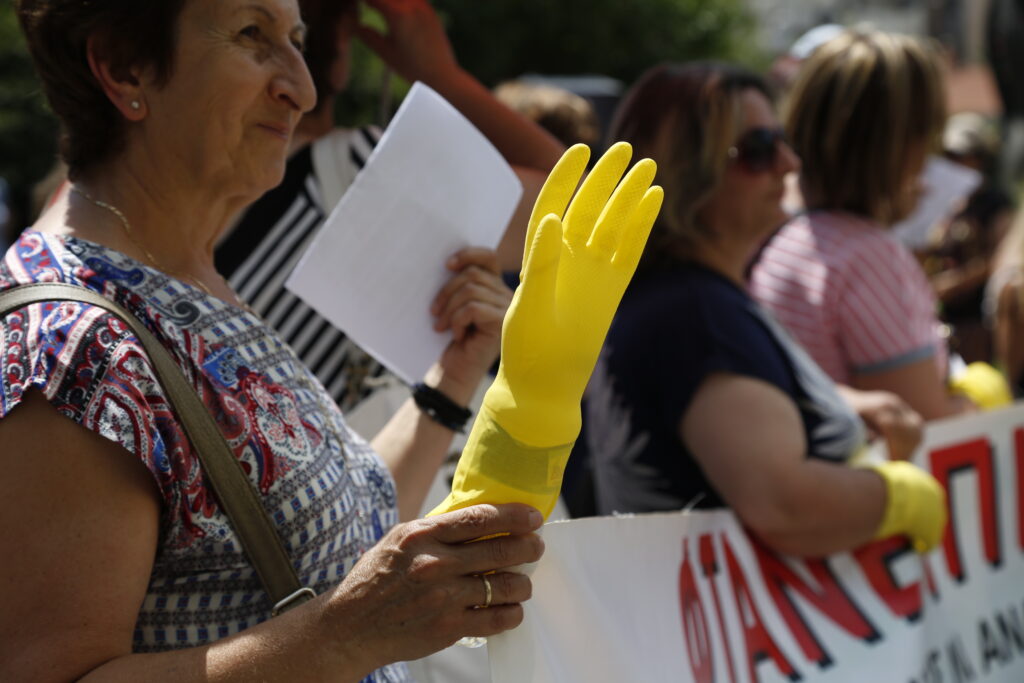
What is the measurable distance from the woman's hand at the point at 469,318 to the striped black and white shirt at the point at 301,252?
375mm

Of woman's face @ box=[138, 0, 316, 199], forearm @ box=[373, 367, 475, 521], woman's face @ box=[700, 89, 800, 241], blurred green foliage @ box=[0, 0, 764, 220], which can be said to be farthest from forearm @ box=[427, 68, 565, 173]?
blurred green foliage @ box=[0, 0, 764, 220]

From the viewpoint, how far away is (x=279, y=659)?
1175 millimetres

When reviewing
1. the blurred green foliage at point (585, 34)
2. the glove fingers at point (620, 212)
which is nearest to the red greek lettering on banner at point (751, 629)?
the glove fingers at point (620, 212)

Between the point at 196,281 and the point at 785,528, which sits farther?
the point at 785,528

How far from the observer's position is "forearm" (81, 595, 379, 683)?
117 centimetres

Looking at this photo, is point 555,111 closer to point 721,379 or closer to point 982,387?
point 982,387

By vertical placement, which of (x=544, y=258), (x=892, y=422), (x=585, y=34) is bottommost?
(x=892, y=422)

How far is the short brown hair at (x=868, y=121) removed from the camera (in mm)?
3006

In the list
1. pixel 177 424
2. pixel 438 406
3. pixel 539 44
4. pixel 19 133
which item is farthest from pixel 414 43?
pixel 539 44

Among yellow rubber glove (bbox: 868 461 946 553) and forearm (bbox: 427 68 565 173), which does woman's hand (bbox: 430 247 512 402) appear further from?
yellow rubber glove (bbox: 868 461 946 553)

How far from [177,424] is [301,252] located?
40.0 inches

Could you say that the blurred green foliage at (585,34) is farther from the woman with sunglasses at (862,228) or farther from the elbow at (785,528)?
the elbow at (785,528)

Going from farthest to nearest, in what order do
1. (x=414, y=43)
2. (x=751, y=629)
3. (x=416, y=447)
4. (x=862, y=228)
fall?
(x=862, y=228) < (x=414, y=43) < (x=751, y=629) < (x=416, y=447)

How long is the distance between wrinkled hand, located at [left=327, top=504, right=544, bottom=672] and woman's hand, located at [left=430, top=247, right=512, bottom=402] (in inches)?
26.2
